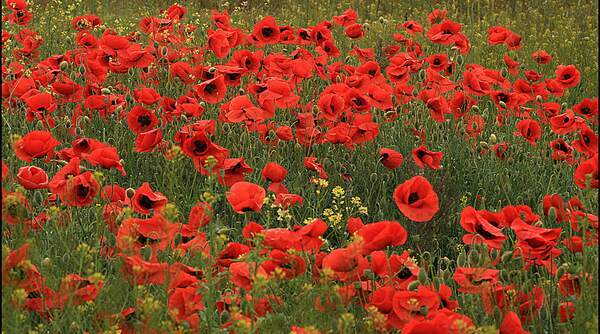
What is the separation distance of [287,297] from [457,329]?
0.61 m

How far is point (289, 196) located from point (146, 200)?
0.37 meters

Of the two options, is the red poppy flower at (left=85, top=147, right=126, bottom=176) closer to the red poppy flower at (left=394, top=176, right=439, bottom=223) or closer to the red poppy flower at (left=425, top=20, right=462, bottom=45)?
the red poppy flower at (left=394, top=176, right=439, bottom=223)

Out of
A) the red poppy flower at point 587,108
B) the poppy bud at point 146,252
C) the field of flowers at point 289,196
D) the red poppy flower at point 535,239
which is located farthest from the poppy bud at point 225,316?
the red poppy flower at point 587,108

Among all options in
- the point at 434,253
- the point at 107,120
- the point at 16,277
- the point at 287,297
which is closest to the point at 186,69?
the point at 107,120

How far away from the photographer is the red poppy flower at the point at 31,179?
7.03 feet

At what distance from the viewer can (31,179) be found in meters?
2.16

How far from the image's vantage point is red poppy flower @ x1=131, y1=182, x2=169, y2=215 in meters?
2.12

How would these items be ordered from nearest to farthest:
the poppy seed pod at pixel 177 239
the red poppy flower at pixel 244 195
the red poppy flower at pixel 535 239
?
the red poppy flower at pixel 535 239 < the red poppy flower at pixel 244 195 < the poppy seed pod at pixel 177 239

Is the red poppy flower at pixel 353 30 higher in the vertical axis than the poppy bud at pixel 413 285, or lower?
lower

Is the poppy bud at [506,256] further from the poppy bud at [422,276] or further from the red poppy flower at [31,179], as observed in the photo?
the red poppy flower at [31,179]

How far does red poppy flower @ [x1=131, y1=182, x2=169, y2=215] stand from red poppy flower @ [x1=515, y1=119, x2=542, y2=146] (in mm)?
1366

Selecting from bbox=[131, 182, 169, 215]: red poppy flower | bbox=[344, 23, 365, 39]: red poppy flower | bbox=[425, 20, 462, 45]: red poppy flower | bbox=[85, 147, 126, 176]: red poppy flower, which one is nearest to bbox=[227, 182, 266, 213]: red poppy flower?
bbox=[131, 182, 169, 215]: red poppy flower

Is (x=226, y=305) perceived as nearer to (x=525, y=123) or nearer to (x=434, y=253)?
(x=434, y=253)

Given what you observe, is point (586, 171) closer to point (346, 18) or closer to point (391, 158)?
point (391, 158)
